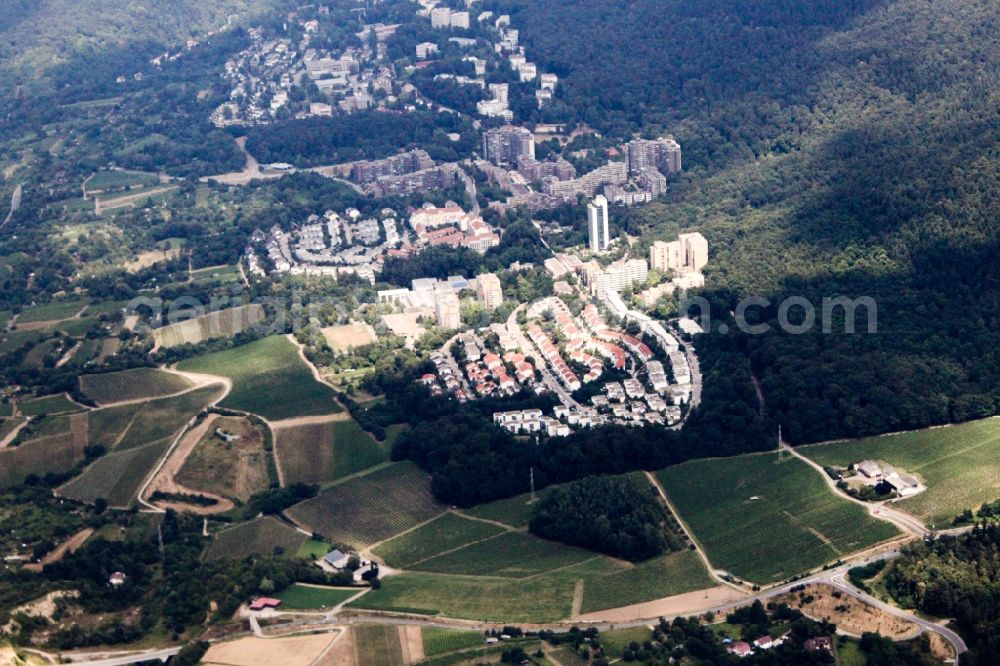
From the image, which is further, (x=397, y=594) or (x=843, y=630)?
(x=397, y=594)

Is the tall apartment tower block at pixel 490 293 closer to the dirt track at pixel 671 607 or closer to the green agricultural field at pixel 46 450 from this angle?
the green agricultural field at pixel 46 450

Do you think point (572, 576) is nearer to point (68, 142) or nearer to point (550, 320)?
point (550, 320)

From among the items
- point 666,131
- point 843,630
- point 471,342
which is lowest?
point 843,630

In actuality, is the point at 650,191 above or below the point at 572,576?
above

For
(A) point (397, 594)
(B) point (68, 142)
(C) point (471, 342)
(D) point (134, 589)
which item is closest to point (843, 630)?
(A) point (397, 594)

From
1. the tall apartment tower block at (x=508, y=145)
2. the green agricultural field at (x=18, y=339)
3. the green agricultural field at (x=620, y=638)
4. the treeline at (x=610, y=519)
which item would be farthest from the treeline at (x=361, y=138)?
the green agricultural field at (x=620, y=638)

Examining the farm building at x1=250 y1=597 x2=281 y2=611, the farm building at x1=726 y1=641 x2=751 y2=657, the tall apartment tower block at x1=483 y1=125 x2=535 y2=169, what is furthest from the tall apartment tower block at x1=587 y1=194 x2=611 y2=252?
the farm building at x1=726 y1=641 x2=751 y2=657

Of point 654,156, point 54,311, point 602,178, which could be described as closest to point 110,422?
point 54,311

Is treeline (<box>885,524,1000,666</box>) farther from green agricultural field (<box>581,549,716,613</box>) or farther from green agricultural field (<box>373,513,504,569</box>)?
green agricultural field (<box>373,513,504,569</box>)
